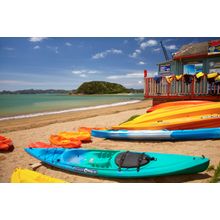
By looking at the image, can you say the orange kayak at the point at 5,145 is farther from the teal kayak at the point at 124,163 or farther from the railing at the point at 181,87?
the railing at the point at 181,87

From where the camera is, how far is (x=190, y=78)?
6410 millimetres

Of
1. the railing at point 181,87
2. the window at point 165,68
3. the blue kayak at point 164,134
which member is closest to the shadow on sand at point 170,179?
the blue kayak at point 164,134

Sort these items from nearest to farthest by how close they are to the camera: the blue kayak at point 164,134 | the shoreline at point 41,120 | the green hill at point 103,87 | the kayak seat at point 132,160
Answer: the kayak seat at point 132,160 < the blue kayak at point 164,134 < the shoreline at point 41,120 < the green hill at point 103,87

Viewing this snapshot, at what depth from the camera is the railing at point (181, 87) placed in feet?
20.1

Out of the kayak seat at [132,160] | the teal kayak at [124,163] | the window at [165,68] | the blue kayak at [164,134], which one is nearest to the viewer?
the teal kayak at [124,163]

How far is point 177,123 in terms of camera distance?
4.63 metres

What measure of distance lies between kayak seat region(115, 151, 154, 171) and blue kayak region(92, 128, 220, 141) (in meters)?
1.57

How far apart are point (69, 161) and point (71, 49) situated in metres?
2.67

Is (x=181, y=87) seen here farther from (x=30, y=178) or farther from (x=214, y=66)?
(x=30, y=178)

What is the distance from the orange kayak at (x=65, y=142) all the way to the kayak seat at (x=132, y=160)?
1.64 m

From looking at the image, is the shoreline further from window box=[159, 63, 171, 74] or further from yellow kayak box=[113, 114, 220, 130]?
yellow kayak box=[113, 114, 220, 130]

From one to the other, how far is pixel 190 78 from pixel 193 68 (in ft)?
6.16
